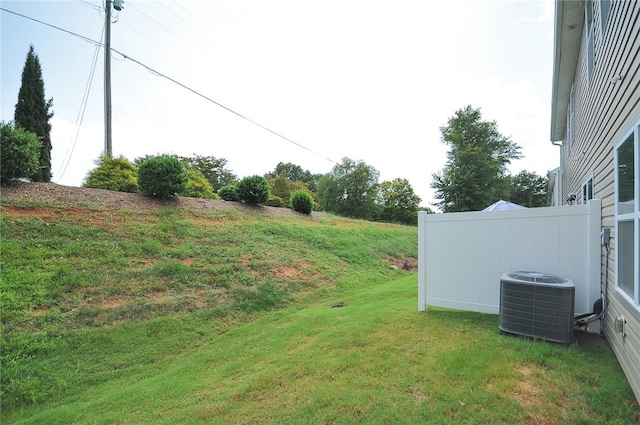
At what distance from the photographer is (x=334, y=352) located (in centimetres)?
334

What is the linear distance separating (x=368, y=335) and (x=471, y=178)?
22.4 metres

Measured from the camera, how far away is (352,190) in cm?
2778

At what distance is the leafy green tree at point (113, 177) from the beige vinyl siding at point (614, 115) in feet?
35.3

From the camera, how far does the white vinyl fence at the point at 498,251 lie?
135 inches

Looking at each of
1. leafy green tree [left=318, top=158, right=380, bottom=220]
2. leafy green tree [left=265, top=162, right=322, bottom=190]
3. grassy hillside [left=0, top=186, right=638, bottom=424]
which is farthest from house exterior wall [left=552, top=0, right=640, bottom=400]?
leafy green tree [left=265, top=162, right=322, bottom=190]

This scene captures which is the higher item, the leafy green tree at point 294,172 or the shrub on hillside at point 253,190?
the leafy green tree at point 294,172

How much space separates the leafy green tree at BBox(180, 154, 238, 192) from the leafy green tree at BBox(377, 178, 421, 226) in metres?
14.6

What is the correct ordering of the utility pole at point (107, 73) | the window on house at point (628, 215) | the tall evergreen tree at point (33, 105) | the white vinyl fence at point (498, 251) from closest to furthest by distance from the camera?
the window on house at point (628, 215), the white vinyl fence at point (498, 251), the utility pole at point (107, 73), the tall evergreen tree at point (33, 105)

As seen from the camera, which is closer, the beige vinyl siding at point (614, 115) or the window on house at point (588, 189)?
the beige vinyl siding at point (614, 115)

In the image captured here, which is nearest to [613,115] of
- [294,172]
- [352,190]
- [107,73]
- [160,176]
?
[160,176]

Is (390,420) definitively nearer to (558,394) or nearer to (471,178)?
(558,394)

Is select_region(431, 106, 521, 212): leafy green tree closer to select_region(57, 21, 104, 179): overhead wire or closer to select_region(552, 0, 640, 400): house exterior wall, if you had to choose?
select_region(552, 0, 640, 400): house exterior wall

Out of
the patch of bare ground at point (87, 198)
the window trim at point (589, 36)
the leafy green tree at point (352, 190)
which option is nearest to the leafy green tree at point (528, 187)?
the leafy green tree at point (352, 190)

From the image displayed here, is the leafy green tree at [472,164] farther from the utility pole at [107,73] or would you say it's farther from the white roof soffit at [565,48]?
the utility pole at [107,73]
